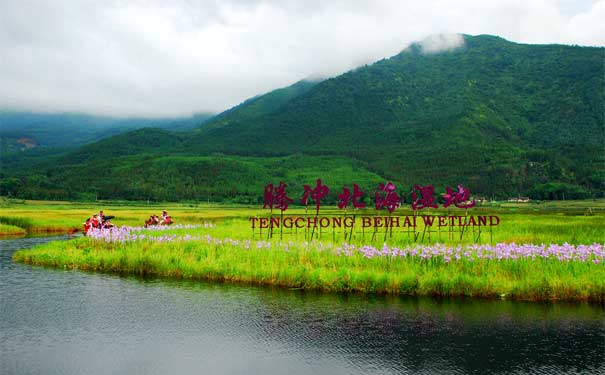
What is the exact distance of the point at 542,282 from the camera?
17.1 m

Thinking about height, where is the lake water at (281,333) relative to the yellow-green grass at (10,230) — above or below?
below

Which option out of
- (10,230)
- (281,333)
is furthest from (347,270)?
(10,230)

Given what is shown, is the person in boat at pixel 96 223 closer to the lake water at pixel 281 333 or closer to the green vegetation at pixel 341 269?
the green vegetation at pixel 341 269

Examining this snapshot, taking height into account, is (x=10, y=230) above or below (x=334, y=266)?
below

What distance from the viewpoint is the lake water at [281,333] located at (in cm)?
1100

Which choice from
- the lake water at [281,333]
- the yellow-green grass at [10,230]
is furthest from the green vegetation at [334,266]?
the yellow-green grass at [10,230]

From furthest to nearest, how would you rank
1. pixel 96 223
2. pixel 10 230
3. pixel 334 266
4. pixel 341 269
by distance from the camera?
pixel 10 230
pixel 96 223
pixel 334 266
pixel 341 269

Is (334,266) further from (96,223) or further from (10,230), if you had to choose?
(10,230)

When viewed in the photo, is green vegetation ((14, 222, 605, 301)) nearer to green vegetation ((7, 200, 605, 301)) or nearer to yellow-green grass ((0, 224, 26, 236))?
green vegetation ((7, 200, 605, 301))

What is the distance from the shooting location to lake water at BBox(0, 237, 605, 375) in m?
11.0

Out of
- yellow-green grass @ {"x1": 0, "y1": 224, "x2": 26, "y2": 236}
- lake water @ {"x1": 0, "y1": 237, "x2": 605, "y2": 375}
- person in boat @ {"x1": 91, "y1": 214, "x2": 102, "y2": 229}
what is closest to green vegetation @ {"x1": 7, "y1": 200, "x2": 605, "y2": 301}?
lake water @ {"x1": 0, "y1": 237, "x2": 605, "y2": 375}

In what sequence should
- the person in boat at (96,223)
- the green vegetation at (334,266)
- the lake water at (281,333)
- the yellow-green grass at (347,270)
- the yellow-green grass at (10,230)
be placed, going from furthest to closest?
the yellow-green grass at (10,230)
the person in boat at (96,223)
the green vegetation at (334,266)
the yellow-green grass at (347,270)
the lake water at (281,333)

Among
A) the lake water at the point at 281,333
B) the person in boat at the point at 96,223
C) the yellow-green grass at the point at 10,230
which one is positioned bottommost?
the lake water at the point at 281,333

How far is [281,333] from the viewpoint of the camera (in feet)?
43.2
